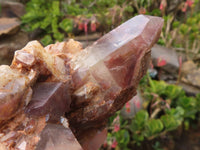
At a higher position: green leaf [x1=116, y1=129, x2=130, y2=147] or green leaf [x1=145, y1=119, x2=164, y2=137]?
green leaf [x1=145, y1=119, x2=164, y2=137]

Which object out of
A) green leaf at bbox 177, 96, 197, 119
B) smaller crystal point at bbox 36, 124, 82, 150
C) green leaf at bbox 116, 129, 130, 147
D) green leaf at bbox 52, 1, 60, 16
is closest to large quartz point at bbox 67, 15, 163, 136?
smaller crystal point at bbox 36, 124, 82, 150

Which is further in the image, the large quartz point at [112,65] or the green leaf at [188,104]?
the green leaf at [188,104]

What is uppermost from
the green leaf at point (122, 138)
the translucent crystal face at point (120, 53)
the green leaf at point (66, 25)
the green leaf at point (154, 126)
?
the translucent crystal face at point (120, 53)

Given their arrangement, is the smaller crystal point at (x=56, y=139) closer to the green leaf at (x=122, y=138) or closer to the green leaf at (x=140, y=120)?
the green leaf at (x=122, y=138)

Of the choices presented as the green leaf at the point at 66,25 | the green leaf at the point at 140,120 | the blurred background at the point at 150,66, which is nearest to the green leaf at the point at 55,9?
the blurred background at the point at 150,66

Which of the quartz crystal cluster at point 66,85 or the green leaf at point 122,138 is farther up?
the quartz crystal cluster at point 66,85

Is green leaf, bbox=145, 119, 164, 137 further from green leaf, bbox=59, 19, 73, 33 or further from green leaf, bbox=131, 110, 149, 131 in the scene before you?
green leaf, bbox=59, 19, 73, 33

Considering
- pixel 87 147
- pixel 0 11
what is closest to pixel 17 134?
pixel 87 147

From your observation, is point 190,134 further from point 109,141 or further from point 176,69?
point 109,141
